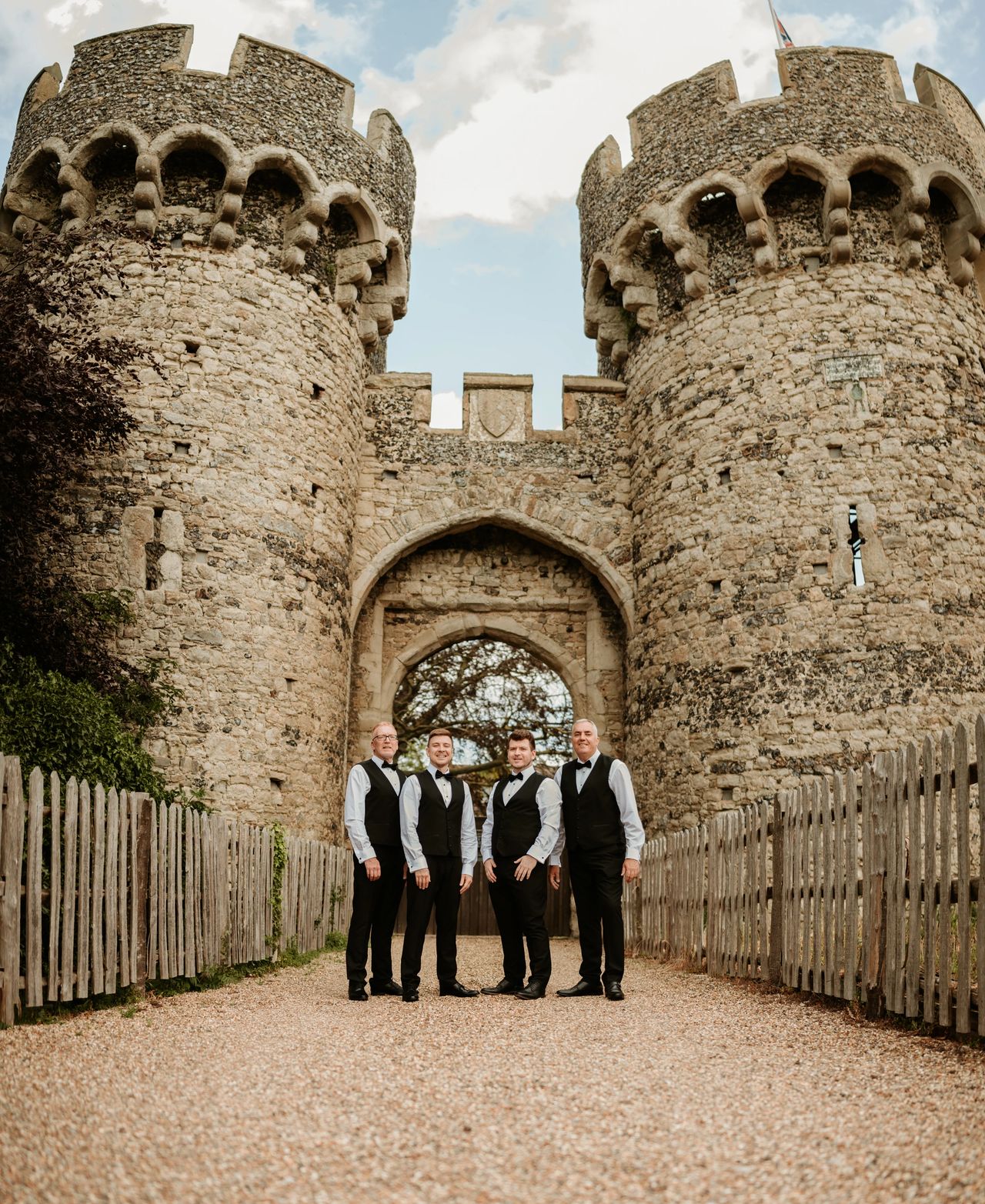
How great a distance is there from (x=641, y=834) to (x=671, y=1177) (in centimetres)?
335

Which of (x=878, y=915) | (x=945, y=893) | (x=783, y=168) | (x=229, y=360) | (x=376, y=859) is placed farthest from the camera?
(x=783, y=168)

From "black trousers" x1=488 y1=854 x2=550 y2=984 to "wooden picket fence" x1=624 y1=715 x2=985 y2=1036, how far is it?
1365mm

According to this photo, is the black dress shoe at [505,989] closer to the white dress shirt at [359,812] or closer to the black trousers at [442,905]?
the black trousers at [442,905]

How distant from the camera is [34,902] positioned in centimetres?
453

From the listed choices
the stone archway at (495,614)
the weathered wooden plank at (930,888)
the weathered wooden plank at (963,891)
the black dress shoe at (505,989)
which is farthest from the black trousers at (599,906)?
the stone archway at (495,614)

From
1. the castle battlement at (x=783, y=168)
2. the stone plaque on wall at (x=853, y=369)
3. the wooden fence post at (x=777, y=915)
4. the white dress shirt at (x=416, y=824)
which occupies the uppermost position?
the castle battlement at (x=783, y=168)

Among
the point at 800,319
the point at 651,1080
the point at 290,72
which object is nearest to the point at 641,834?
the point at 651,1080

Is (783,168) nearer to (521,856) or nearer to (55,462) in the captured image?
(55,462)

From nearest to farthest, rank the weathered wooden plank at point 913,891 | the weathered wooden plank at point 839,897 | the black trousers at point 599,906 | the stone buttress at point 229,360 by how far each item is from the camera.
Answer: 1. the weathered wooden plank at point 913,891
2. the weathered wooden plank at point 839,897
3. the black trousers at point 599,906
4. the stone buttress at point 229,360

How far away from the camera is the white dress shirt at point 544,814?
225 inches

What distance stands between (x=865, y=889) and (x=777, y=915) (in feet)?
4.13

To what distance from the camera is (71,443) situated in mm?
10430

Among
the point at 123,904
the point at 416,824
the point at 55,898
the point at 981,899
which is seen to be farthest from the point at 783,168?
the point at 55,898

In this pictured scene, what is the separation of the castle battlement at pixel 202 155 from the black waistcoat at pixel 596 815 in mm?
8699
